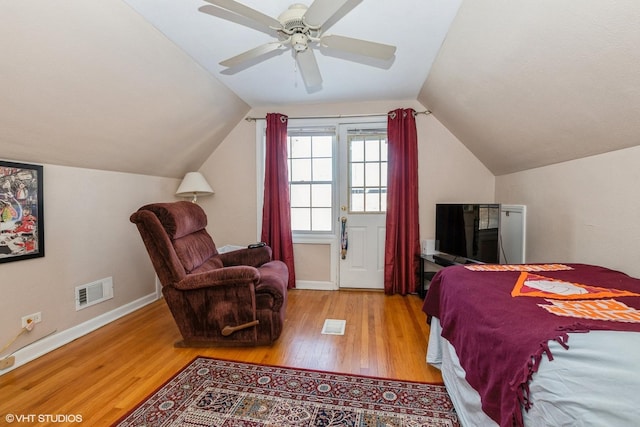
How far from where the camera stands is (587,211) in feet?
6.68

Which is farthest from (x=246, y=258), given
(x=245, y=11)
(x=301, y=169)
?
(x=245, y=11)

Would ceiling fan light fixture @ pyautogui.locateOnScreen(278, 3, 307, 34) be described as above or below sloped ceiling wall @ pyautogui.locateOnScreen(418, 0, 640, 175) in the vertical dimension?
above

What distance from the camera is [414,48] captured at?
228 centimetres

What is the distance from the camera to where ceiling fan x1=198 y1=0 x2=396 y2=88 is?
140cm

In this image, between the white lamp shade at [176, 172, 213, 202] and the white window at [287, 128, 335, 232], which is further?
the white window at [287, 128, 335, 232]

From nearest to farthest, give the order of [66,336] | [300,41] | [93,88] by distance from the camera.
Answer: [300,41]
[93,88]
[66,336]

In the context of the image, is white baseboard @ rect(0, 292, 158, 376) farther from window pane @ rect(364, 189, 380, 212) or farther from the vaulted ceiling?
window pane @ rect(364, 189, 380, 212)

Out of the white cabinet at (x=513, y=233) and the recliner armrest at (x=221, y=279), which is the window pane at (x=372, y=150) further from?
the recliner armrest at (x=221, y=279)

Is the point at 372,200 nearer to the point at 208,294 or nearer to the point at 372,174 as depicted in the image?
the point at 372,174

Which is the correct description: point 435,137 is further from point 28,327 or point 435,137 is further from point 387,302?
point 28,327

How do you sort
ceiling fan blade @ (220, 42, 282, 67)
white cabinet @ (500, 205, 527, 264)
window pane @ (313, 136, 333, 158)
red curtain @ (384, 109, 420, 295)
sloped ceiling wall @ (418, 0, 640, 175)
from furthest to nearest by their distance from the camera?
window pane @ (313, 136, 333, 158) < red curtain @ (384, 109, 420, 295) < white cabinet @ (500, 205, 527, 264) < ceiling fan blade @ (220, 42, 282, 67) < sloped ceiling wall @ (418, 0, 640, 175)

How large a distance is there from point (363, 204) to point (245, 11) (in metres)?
2.54

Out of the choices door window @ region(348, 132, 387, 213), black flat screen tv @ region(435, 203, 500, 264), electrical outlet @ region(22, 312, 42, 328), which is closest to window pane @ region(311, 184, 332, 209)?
door window @ region(348, 132, 387, 213)

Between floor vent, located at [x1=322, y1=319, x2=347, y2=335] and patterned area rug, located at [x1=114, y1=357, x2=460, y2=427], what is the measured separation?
61 centimetres
